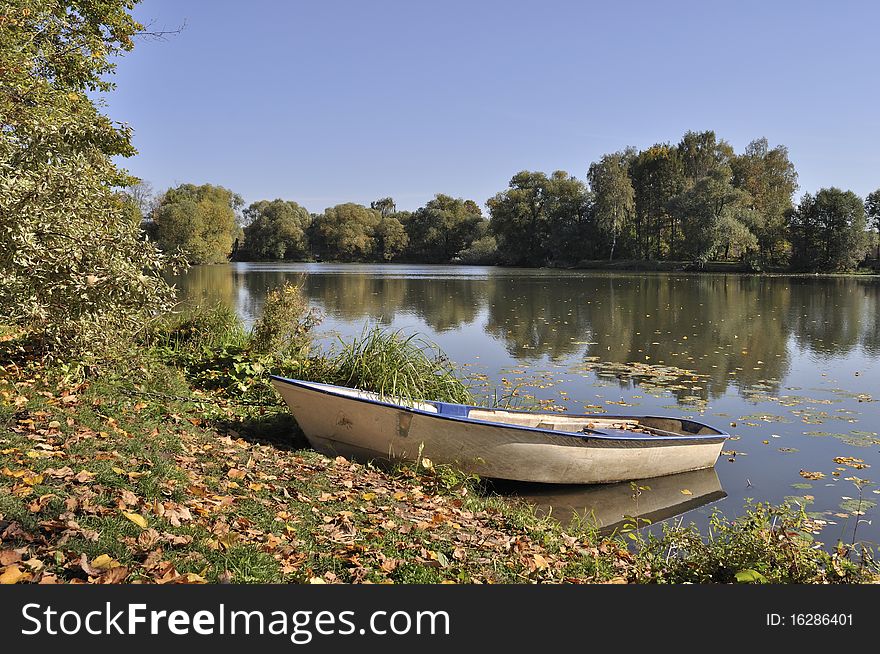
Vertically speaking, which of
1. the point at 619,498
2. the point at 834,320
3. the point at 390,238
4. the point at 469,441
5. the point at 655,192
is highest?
the point at 655,192

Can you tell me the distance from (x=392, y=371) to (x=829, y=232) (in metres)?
66.0

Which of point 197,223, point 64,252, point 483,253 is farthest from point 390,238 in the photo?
point 64,252

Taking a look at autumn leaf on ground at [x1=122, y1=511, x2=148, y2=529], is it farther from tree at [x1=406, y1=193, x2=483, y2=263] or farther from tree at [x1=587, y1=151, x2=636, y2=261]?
tree at [x1=406, y1=193, x2=483, y2=263]

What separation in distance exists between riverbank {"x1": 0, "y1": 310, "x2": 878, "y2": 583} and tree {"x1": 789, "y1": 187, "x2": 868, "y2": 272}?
6557cm

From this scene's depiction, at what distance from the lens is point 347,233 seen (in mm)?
111000

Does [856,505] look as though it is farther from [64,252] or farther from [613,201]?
[613,201]

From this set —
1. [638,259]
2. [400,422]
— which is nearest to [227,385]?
[400,422]

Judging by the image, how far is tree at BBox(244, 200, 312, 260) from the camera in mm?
108375

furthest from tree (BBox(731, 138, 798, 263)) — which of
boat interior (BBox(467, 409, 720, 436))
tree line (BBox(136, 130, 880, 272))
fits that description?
boat interior (BBox(467, 409, 720, 436))

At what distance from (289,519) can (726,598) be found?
9.97ft

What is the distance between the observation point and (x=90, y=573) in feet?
12.1

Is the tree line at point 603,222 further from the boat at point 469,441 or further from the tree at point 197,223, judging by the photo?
the boat at point 469,441

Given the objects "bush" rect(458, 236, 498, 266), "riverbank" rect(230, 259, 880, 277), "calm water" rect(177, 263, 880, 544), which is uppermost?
"bush" rect(458, 236, 498, 266)

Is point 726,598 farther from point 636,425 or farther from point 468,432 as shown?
point 636,425
